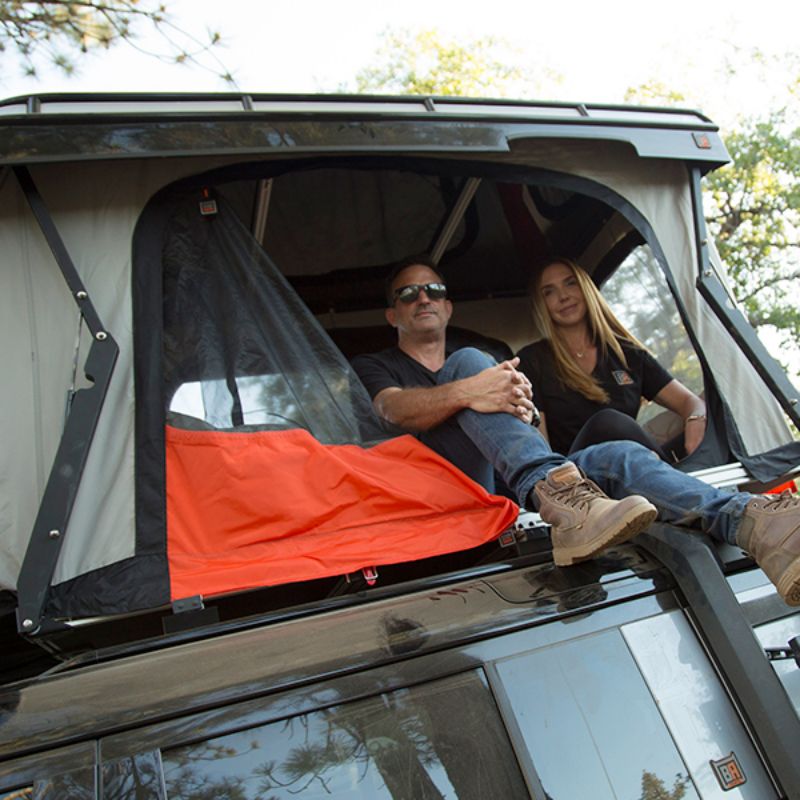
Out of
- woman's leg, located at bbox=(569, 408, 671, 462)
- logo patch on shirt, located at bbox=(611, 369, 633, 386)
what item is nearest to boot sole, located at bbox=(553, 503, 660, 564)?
woman's leg, located at bbox=(569, 408, 671, 462)

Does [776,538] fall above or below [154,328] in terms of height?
below

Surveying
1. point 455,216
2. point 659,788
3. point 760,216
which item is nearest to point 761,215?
point 760,216

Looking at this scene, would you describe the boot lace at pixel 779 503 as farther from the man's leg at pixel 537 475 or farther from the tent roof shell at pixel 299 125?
the tent roof shell at pixel 299 125

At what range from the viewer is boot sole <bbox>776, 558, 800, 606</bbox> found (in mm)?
1740

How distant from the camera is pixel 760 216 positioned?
11742mm

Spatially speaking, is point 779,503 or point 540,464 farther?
point 540,464

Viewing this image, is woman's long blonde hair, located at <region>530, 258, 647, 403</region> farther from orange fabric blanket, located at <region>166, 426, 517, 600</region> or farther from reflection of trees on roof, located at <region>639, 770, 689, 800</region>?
reflection of trees on roof, located at <region>639, 770, 689, 800</region>

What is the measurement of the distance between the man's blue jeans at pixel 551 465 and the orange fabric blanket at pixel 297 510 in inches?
5.3

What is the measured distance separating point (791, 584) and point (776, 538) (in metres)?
0.12

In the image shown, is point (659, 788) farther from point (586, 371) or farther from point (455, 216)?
point (455, 216)

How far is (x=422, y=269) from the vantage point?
331 centimetres

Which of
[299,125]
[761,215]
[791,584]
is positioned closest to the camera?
[791,584]

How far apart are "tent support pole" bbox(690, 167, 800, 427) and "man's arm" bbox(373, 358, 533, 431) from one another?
847 mm

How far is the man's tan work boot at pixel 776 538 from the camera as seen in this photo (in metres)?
1.76
